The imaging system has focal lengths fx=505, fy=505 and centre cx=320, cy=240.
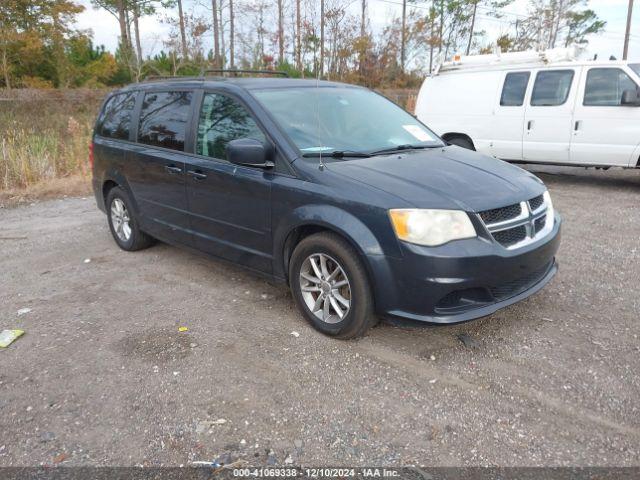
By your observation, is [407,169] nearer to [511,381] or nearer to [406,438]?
[511,381]

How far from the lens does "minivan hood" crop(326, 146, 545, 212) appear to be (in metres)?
3.04

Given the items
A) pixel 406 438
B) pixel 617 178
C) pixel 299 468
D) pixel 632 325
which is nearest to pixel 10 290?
pixel 299 468

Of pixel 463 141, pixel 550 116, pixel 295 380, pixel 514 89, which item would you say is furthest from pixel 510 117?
pixel 295 380

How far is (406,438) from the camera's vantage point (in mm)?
2488

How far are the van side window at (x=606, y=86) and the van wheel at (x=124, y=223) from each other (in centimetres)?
678

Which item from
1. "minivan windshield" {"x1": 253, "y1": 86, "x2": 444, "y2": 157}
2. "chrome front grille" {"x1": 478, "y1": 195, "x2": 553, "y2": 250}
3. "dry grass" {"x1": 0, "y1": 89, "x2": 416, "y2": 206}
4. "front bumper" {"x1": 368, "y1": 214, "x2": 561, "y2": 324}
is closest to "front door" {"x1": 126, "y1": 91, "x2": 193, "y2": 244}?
"minivan windshield" {"x1": 253, "y1": 86, "x2": 444, "y2": 157}

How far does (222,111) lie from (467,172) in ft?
6.39

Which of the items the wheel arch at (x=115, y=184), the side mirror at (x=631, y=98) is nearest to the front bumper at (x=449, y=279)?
the wheel arch at (x=115, y=184)

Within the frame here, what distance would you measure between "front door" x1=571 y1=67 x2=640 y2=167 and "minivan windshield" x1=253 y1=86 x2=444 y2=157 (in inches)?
184

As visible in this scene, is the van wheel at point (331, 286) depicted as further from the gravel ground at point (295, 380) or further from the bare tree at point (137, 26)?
the bare tree at point (137, 26)

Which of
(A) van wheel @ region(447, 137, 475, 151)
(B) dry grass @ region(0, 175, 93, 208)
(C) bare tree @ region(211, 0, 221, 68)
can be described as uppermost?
(C) bare tree @ region(211, 0, 221, 68)

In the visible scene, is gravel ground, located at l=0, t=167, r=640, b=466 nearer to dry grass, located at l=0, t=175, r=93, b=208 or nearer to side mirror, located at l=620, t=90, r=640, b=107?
side mirror, located at l=620, t=90, r=640, b=107

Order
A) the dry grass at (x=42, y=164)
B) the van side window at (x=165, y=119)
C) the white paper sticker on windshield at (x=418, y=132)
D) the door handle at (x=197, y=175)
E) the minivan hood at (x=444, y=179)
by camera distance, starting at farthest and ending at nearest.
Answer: the dry grass at (x=42, y=164)
the van side window at (x=165, y=119)
the white paper sticker on windshield at (x=418, y=132)
the door handle at (x=197, y=175)
the minivan hood at (x=444, y=179)

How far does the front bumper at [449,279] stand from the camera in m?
2.90
